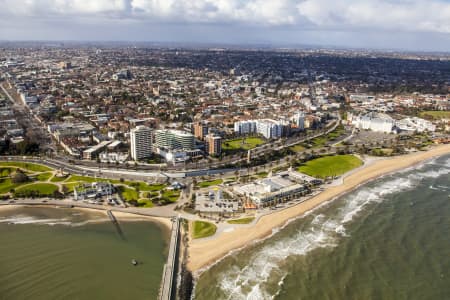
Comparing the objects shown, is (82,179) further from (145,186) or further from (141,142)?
(141,142)

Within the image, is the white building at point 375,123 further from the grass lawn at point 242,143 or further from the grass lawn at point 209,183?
the grass lawn at point 209,183

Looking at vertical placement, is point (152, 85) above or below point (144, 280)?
above

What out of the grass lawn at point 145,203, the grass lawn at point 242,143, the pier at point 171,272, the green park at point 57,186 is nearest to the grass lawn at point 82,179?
the green park at point 57,186

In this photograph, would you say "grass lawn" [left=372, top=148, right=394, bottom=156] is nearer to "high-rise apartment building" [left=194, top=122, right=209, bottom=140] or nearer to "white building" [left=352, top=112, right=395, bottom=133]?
"white building" [left=352, top=112, right=395, bottom=133]

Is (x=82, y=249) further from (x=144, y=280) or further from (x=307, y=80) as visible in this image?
(x=307, y=80)

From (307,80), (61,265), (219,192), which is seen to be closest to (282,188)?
(219,192)

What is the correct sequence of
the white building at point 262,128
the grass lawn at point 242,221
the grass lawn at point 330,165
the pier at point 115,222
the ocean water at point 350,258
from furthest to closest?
1. the white building at point 262,128
2. the grass lawn at point 330,165
3. the grass lawn at point 242,221
4. the pier at point 115,222
5. the ocean water at point 350,258
